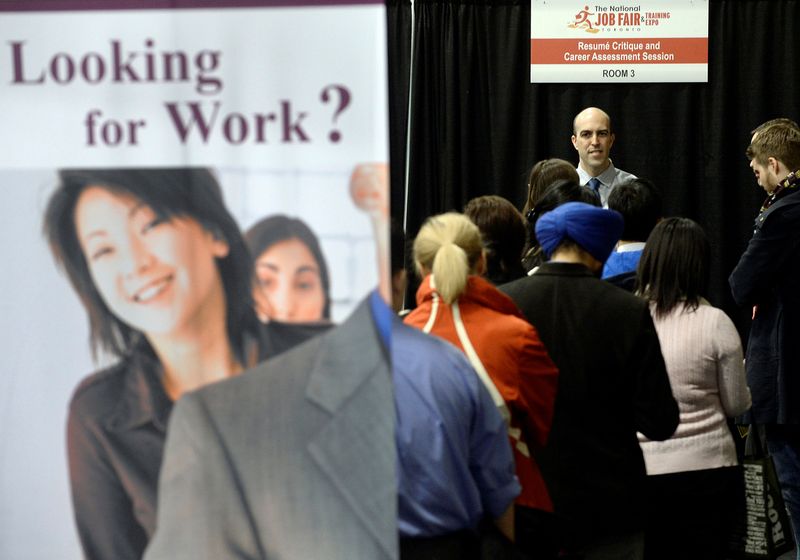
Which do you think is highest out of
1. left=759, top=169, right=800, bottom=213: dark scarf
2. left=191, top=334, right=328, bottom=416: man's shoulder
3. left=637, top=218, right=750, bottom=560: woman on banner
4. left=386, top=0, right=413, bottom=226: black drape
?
left=386, top=0, right=413, bottom=226: black drape

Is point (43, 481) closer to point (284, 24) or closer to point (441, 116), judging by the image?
point (284, 24)

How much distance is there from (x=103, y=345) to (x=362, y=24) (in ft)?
1.76

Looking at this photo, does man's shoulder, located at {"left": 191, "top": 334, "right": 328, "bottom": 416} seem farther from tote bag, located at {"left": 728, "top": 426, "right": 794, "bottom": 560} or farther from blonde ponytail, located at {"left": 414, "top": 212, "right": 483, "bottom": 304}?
tote bag, located at {"left": 728, "top": 426, "right": 794, "bottom": 560}

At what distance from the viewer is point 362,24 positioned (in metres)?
1.58

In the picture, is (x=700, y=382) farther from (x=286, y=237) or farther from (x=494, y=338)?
(x=286, y=237)

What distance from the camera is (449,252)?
7.80 ft

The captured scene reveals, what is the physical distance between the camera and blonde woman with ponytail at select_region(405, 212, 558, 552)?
7.84 feet

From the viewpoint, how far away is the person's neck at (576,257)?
274 cm

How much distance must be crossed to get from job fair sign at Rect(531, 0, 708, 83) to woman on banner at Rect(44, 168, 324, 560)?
4535 mm

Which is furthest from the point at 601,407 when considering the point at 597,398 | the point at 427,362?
the point at 427,362

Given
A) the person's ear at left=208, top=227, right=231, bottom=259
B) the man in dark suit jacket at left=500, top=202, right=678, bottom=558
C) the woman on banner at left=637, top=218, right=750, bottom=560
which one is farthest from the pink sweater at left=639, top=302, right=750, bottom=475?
the person's ear at left=208, top=227, right=231, bottom=259

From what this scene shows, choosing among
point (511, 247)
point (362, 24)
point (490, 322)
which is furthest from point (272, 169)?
point (511, 247)

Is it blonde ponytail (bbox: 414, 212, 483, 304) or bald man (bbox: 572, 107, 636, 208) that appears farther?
bald man (bbox: 572, 107, 636, 208)

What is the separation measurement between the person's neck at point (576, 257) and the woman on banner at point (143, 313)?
126 centimetres
